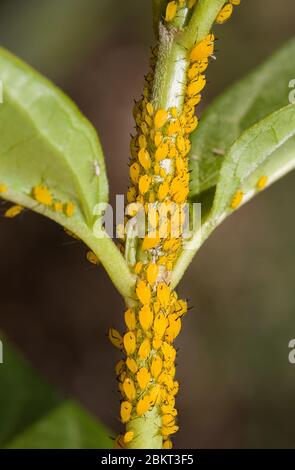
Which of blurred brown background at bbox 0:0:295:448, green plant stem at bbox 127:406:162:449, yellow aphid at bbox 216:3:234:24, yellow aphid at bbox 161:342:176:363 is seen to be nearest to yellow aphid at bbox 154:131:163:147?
yellow aphid at bbox 216:3:234:24

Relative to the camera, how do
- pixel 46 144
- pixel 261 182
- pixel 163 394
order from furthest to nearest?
pixel 261 182 → pixel 163 394 → pixel 46 144

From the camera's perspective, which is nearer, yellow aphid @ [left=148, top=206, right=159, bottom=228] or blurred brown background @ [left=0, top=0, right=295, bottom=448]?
yellow aphid @ [left=148, top=206, right=159, bottom=228]

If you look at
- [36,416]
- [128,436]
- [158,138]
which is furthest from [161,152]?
[36,416]

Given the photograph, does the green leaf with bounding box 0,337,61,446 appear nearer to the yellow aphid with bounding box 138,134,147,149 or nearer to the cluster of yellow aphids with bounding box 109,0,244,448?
the cluster of yellow aphids with bounding box 109,0,244,448

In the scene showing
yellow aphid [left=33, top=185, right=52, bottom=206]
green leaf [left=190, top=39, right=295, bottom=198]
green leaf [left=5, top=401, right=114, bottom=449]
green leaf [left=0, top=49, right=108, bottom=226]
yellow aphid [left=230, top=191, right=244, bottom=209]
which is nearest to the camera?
green leaf [left=0, top=49, right=108, bottom=226]

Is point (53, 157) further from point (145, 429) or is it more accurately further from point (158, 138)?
point (145, 429)

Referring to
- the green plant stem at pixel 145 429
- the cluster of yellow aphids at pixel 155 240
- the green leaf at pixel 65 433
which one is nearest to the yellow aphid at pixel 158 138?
the cluster of yellow aphids at pixel 155 240
